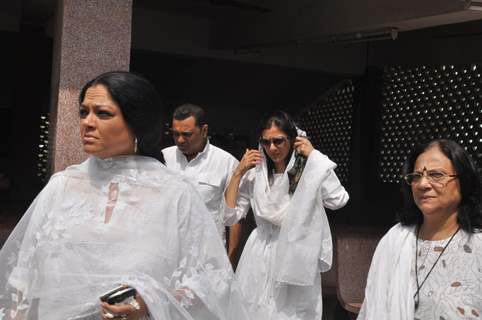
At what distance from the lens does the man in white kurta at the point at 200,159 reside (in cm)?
500

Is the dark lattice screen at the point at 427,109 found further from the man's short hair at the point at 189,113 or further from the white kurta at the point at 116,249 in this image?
the white kurta at the point at 116,249

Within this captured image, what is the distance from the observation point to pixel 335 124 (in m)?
10.4

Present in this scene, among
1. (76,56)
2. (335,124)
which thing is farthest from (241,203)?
(335,124)

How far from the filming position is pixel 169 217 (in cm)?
226

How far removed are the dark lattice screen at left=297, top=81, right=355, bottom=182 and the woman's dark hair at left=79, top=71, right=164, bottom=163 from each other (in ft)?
25.7

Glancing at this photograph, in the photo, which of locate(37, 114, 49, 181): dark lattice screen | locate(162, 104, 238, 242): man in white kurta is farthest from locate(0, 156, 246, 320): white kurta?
locate(37, 114, 49, 181): dark lattice screen

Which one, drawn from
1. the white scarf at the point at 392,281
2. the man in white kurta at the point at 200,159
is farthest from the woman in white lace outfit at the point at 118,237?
the man in white kurta at the point at 200,159

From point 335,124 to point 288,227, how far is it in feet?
19.7

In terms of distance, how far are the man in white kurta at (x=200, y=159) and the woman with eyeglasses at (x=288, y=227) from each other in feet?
1.13

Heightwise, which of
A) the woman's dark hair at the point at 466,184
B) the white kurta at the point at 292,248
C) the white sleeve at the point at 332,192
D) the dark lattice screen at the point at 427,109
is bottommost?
the white kurta at the point at 292,248

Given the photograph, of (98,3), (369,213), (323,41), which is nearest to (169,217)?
(98,3)

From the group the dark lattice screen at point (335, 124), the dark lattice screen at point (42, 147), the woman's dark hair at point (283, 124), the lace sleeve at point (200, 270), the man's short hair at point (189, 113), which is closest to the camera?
the lace sleeve at point (200, 270)

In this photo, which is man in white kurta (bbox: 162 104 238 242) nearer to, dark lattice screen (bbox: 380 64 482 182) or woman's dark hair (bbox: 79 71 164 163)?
woman's dark hair (bbox: 79 71 164 163)

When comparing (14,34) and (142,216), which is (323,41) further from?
(142,216)
